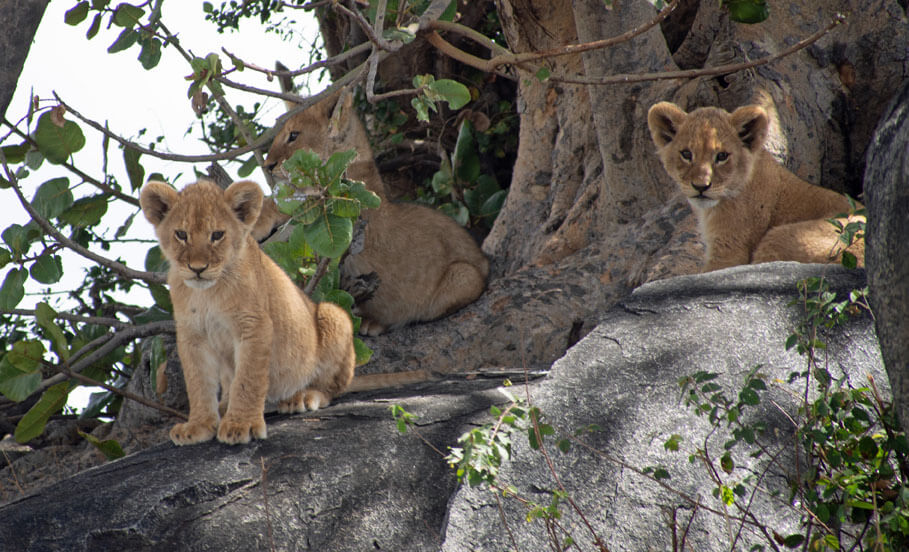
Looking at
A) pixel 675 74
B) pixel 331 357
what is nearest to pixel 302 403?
pixel 331 357

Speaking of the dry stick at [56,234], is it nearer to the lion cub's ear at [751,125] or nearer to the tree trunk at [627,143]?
the tree trunk at [627,143]

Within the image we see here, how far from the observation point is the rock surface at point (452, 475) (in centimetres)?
307

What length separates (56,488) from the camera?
136 inches

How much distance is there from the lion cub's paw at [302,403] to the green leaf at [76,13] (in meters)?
2.73

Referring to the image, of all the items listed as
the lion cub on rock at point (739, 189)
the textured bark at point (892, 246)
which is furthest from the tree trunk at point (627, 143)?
the textured bark at point (892, 246)

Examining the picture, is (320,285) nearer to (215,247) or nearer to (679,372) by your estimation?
(215,247)

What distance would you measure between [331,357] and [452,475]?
126cm

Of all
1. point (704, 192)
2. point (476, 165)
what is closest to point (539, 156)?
point (476, 165)

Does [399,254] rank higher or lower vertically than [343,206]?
lower

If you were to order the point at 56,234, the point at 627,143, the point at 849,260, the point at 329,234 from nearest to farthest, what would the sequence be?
the point at 849,260
the point at 329,234
the point at 56,234
the point at 627,143

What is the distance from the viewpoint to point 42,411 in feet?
15.5

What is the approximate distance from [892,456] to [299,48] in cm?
747

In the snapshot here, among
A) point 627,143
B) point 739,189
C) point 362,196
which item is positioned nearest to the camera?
point 362,196

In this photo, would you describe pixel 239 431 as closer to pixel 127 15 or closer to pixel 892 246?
pixel 892 246
